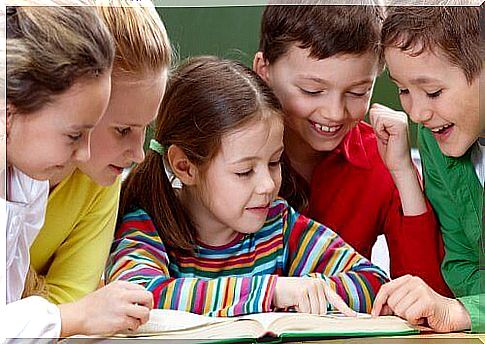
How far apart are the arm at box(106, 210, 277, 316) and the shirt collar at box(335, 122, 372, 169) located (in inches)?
6.7

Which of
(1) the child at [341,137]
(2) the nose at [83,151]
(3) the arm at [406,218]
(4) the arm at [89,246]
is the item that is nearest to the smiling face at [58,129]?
(2) the nose at [83,151]

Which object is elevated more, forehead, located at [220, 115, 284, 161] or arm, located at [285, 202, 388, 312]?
A: forehead, located at [220, 115, 284, 161]

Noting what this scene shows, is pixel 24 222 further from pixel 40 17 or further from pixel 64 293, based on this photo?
pixel 40 17

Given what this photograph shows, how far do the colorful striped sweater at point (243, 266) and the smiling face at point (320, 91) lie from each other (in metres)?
0.09

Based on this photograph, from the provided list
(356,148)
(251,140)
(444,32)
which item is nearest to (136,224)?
(251,140)

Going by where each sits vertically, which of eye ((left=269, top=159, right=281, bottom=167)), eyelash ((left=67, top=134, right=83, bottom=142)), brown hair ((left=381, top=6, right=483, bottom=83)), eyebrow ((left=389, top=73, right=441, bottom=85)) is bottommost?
eye ((left=269, top=159, right=281, bottom=167))

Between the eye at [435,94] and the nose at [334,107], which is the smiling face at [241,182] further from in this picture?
the eye at [435,94]

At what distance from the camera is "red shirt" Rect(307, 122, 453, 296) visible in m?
1.07

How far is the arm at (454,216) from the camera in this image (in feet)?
3.45

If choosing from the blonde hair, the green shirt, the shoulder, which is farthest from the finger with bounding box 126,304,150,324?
the green shirt

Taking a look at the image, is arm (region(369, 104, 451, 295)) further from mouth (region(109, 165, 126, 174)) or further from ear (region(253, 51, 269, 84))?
mouth (region(109, 165, 126, 174))

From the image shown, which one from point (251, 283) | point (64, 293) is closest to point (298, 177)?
point (251, 283)

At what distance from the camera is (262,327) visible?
938 mm

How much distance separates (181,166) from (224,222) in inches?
3.0
